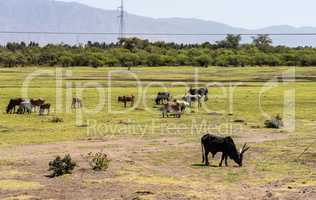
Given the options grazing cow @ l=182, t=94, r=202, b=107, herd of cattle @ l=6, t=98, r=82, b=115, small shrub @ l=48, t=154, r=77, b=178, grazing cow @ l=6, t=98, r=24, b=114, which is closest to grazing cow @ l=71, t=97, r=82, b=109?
herd of cattle @ l=6, t=98, r=82, b=115

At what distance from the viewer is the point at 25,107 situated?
42906mm

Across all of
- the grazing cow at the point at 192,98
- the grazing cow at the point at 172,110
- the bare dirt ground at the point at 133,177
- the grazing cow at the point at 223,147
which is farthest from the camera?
the grazing cow at the point at 192,98

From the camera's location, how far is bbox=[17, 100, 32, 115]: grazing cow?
42.4m

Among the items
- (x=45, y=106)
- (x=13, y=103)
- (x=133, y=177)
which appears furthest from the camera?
(x=13, y=103)

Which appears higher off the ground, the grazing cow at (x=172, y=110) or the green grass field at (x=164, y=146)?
the grazing cow at (x=172, y=110)

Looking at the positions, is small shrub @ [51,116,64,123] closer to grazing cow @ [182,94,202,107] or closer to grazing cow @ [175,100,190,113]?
grazing cow @ [175,100,190,113]

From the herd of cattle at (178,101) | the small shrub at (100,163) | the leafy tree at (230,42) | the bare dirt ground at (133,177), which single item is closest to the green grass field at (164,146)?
the bare dirt ground at (133,177)

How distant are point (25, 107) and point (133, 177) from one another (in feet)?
77.8

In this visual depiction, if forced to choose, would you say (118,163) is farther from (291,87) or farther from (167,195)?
(291,87)

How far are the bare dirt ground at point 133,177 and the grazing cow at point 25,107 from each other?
1473cm

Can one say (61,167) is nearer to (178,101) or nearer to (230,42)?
(178,101)

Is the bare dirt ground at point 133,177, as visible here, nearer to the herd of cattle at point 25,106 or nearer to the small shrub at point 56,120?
the small shrub at point 56,120

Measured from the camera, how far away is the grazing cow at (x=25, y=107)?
42438mm

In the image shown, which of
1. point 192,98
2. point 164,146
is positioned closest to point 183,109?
point 192,98
